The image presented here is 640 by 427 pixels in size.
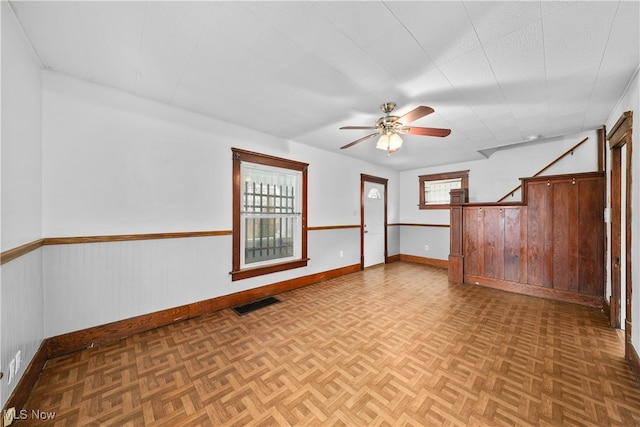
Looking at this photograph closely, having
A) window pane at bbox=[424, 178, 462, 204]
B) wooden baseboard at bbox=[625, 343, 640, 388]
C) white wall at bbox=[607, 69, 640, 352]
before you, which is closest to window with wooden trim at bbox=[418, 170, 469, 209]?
window pane at bbox=[424, 178, 462, 204]

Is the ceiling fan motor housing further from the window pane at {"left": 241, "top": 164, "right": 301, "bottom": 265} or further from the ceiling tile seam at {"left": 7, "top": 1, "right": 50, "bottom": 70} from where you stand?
the ceiling tile seam at {"left": 7, "top": 1, "right": 50, "bottom": 70}

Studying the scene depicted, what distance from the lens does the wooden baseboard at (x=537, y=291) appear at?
3182 millimetres

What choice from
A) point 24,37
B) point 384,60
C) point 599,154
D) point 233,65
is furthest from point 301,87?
point 599,154

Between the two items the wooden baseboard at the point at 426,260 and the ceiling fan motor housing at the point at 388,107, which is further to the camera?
the wooden baseboard at the point at 426,260

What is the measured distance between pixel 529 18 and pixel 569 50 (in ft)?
2.04

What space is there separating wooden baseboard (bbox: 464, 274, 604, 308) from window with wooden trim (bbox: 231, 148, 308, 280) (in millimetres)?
3063

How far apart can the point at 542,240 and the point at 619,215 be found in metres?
1.19

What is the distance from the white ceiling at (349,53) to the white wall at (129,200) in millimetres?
321

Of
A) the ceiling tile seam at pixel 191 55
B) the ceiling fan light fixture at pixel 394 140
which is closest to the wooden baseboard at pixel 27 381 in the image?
the ceiling tile seam at pixel 191 55

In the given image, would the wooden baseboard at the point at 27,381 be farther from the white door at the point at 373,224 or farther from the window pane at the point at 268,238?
the white door at the point at 373,224

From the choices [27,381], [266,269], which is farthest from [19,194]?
[266,269]

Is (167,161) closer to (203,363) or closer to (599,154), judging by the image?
(203,363)

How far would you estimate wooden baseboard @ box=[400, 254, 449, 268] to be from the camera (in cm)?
553

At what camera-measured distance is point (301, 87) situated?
7.49 feet
